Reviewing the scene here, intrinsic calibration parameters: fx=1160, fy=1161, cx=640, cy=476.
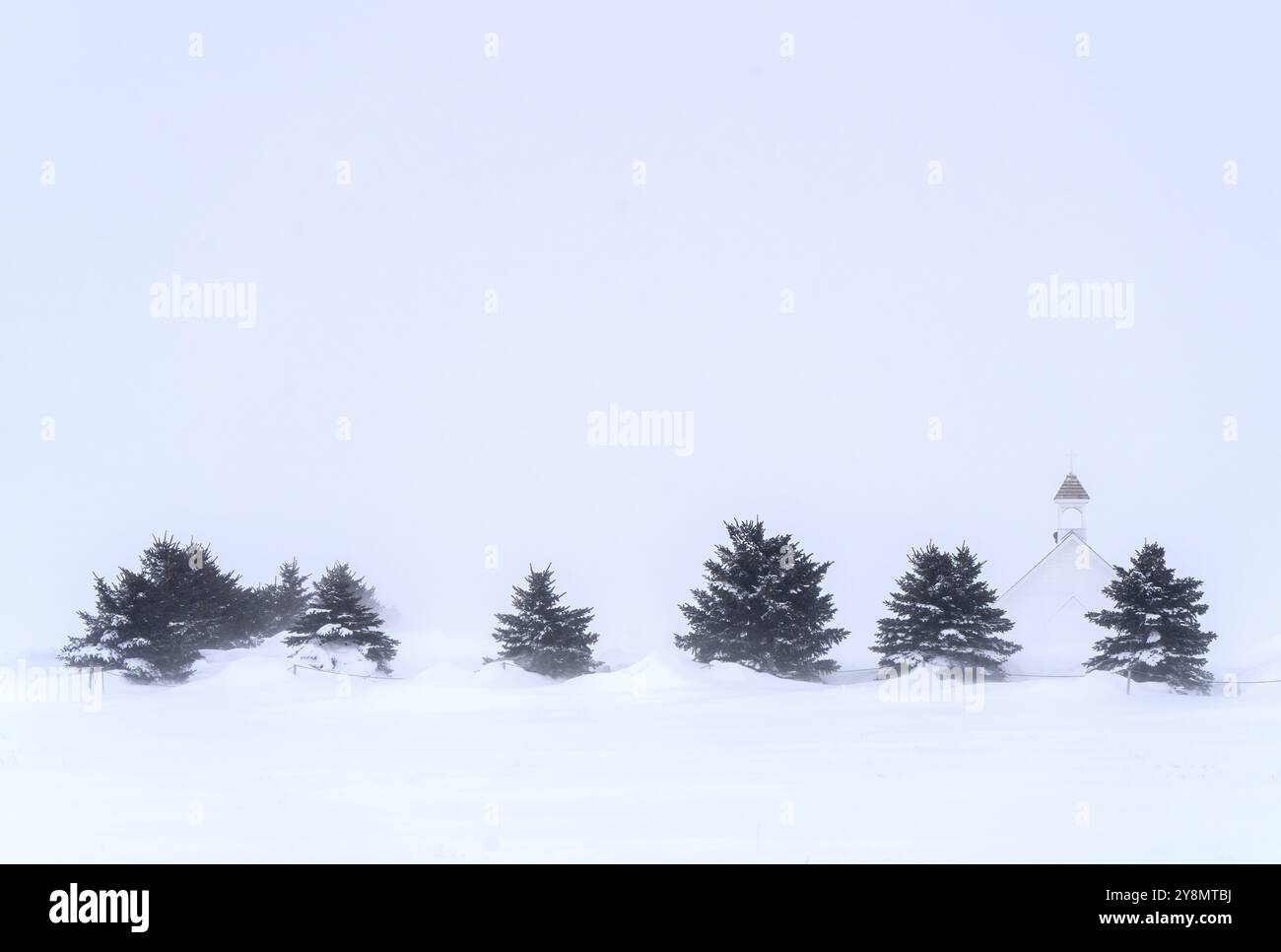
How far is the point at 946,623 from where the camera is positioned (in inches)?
1543

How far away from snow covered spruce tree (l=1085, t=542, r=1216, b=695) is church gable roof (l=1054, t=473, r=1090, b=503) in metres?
8.86

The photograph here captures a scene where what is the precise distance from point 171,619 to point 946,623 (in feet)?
85.5

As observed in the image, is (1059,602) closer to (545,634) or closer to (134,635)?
(545,634)

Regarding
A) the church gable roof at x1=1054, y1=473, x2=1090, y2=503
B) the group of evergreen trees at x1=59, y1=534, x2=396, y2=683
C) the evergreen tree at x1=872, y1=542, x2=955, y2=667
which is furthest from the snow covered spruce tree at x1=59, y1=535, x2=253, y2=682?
the church gable roof at x1=1054, y1=473, x2=1090, y2=503

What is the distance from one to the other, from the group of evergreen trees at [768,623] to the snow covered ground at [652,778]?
18.9 ft

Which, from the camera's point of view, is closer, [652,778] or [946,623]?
[652,778]

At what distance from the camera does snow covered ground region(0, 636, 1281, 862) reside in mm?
14578

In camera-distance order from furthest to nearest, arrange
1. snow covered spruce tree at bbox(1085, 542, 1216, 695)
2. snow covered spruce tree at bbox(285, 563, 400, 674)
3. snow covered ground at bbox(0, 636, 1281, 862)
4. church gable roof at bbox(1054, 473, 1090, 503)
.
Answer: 1. church gable roof at bbox(1054, 473, 1090, 503)
2. snow covered spruce tree at bbox(285, 563, 400, 674)
3. snow covered spruce tree at bbox(1085, 542, 1216, 695)
4. snow covered ground at bbox(0, 636, 1281, 862)

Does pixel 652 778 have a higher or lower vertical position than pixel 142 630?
lower

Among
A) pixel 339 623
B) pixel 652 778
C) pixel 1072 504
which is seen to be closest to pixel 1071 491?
pixel 1072 504

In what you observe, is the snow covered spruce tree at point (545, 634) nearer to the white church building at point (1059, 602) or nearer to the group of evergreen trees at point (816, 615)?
the group of evergreen trees at point (816, 615)

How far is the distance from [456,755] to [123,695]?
1713cm

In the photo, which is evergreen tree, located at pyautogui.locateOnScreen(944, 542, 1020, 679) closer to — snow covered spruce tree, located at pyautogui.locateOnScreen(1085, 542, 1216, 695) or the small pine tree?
snow covered spruce tree, located at pyautogui.locateOnScreen(1085, 542, 1216, 695)
